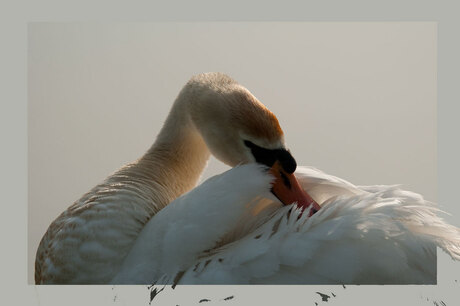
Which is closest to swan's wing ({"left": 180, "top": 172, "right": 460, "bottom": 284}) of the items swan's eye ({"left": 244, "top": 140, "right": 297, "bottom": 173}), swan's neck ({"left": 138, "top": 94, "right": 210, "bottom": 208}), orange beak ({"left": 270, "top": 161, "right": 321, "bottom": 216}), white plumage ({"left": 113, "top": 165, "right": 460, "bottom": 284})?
white plumage ({"left": 113, "top": 165, "right": 460, "bottom": 284})

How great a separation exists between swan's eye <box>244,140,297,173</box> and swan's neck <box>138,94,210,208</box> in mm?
352

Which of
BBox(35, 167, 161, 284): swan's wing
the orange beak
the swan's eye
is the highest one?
the swan's eye

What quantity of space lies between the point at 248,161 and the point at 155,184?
1.27ft

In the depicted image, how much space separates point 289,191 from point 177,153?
0.61 meters

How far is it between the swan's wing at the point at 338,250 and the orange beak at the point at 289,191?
103 mm

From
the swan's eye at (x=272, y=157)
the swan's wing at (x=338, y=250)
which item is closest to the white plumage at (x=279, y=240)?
the swan's wing at (x=338, y=250)

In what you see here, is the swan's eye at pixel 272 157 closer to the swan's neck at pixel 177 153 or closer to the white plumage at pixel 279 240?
the white plumage at pixel 279 240

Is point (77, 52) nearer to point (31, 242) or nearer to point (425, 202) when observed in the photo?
point (31, 242)

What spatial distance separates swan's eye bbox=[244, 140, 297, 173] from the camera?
1.74 metres

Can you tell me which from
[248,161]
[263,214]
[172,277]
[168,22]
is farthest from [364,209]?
[168,22]

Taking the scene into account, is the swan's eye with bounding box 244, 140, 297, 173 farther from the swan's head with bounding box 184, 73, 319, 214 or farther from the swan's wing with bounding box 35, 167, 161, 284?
the swan's wing with bounding box 35, 167, 161, 284

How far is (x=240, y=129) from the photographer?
1822 mm

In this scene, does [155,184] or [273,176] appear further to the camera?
[155,184]

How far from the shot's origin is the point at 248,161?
186 centimetres
